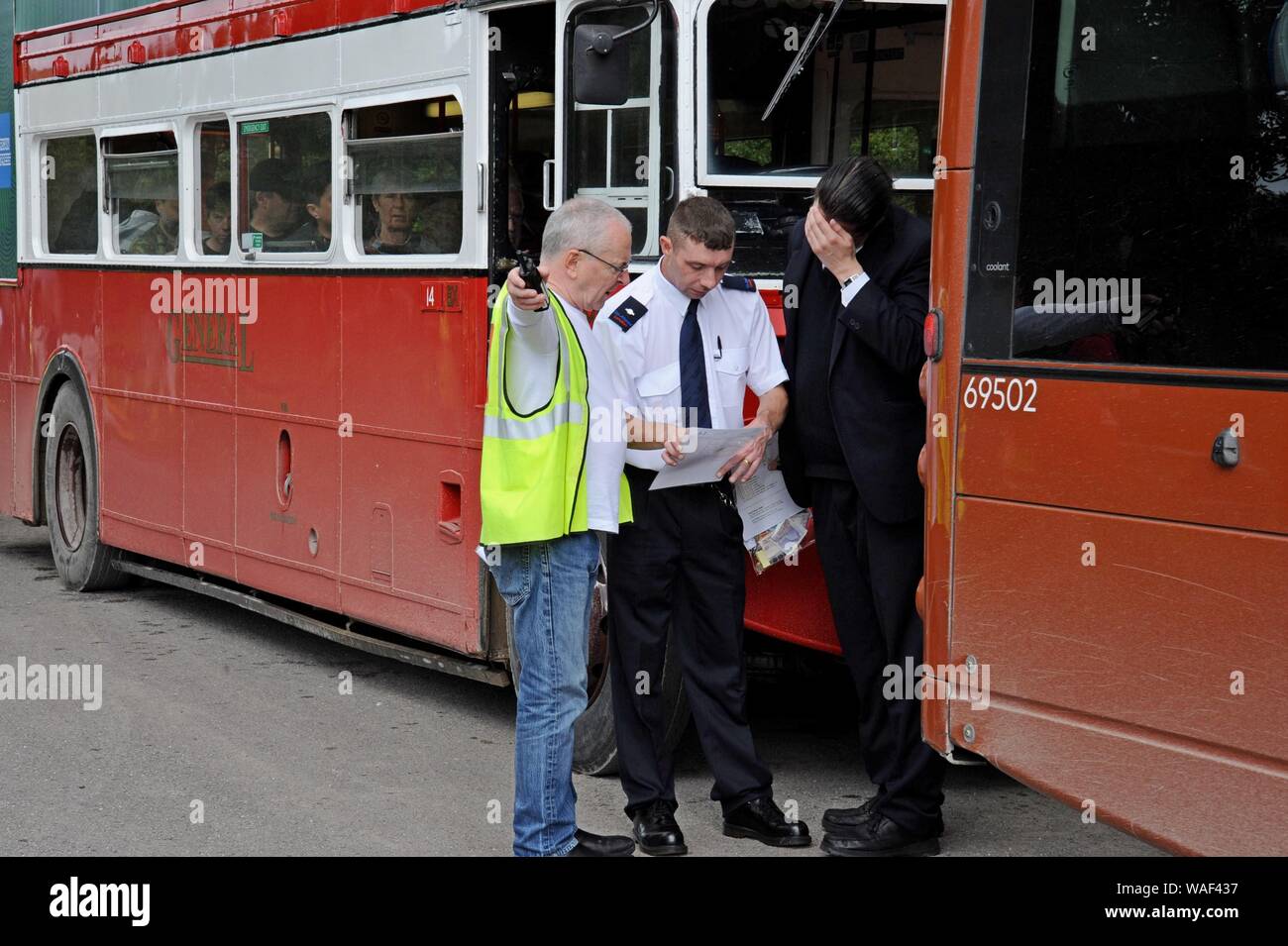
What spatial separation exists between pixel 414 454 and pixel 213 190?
7.86 feet

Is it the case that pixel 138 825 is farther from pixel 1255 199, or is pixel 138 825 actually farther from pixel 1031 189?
pixel 1255 199

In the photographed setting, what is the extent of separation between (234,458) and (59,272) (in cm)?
262

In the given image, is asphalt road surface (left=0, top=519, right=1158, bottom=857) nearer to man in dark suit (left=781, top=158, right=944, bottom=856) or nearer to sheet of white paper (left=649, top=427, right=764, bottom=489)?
man in dark suit (left=781, top=158, right=944, bottom=856)

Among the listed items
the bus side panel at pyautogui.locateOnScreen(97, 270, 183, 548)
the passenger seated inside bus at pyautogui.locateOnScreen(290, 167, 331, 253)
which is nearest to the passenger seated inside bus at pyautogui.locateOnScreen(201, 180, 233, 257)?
the bus side panel at pyautogui.locateOnScreen(97, 270, 183, 548)

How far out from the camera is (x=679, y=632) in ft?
18.9

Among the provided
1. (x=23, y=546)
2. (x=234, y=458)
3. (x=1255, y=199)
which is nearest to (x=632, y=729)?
(x=1255, y=199)

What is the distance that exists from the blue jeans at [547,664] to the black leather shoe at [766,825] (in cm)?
90

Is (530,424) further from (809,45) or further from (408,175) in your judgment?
(408,175)

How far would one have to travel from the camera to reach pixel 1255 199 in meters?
4.06

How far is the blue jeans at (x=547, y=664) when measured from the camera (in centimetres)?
499

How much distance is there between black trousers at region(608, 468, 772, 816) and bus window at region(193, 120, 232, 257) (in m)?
3.86

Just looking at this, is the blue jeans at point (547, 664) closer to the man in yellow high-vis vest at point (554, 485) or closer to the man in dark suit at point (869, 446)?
the man in yellow high-vis vest at point (554, 485)

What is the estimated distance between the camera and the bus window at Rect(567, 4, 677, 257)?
5.96 meters

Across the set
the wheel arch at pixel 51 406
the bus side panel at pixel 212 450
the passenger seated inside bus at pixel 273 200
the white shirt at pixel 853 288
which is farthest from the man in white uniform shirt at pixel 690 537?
the wheel arch at pixel 51 406
